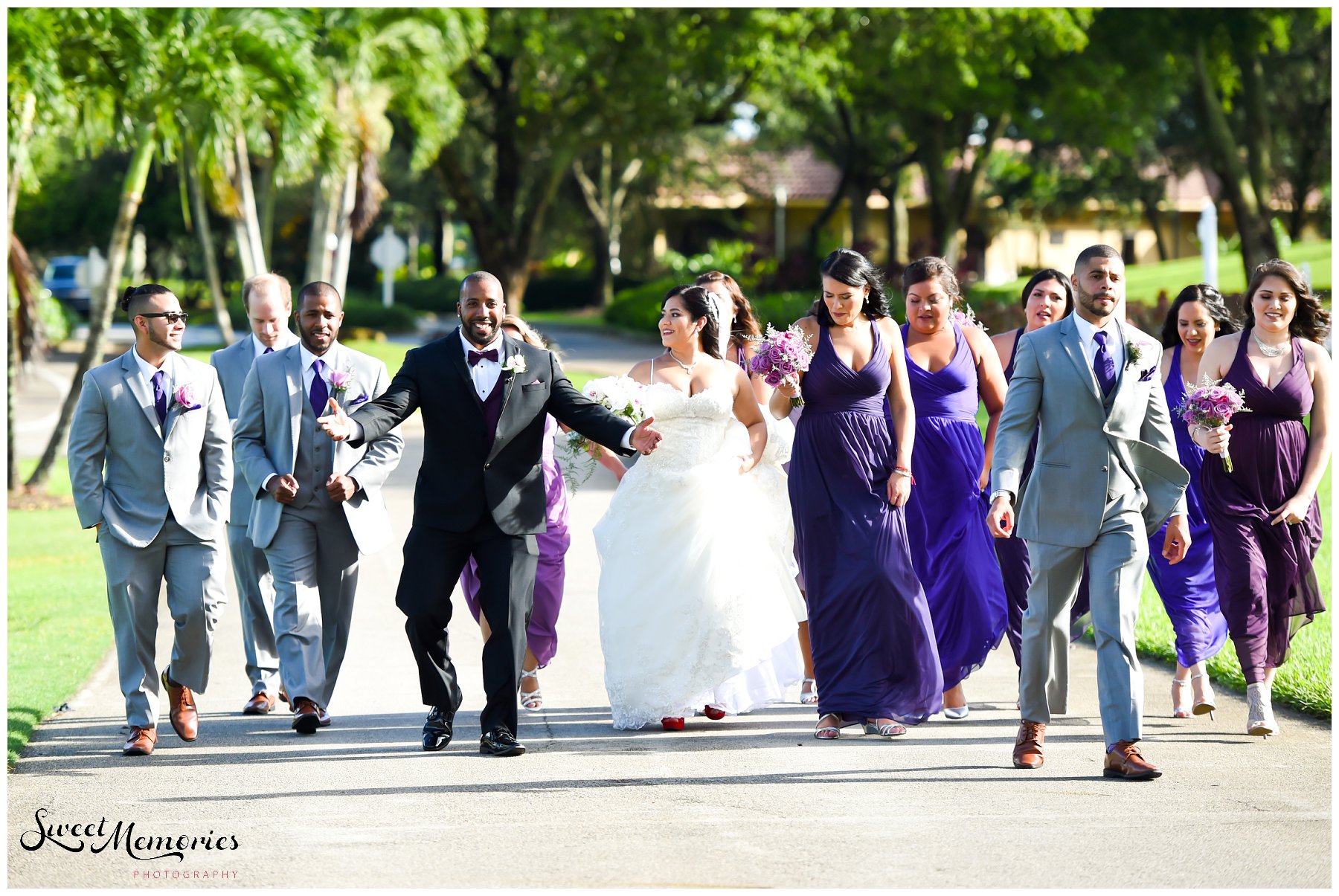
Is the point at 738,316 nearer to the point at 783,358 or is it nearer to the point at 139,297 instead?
the point at 783,358

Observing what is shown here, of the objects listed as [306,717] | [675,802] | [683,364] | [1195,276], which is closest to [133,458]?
[306,717]

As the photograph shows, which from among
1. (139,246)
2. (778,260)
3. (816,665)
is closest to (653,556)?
(816,665)

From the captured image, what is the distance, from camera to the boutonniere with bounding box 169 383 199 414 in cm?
735

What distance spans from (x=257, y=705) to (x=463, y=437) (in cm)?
202

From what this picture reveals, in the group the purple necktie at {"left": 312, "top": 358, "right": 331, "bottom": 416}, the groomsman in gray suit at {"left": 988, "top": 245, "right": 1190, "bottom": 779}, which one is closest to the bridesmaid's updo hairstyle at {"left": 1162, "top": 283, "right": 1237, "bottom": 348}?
the groomsman in gray suit at {"left": 988, "top": 245, "right": 1190, "bottom": 779}

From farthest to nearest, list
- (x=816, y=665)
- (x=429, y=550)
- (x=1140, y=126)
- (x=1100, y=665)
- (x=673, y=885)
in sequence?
(x=1140, y=126) → (x=816, y=665) → (x=429, y=550) → (x=1100, y=665) → (x=673, y=885)

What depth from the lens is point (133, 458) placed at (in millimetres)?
7352

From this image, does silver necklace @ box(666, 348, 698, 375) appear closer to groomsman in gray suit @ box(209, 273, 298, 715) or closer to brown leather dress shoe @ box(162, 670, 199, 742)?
groomsman in gray suit @ box(209, 273, 298, 715)

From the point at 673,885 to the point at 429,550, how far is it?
254cm

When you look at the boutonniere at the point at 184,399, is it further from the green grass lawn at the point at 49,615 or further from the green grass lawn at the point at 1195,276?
the green grass lawn at the point at 1195,276

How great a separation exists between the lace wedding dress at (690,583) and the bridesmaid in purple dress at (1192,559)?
195 centimetres

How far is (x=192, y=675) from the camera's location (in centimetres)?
745

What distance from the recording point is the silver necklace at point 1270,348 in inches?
306

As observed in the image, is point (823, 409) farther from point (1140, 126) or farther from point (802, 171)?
point (802, 171)
